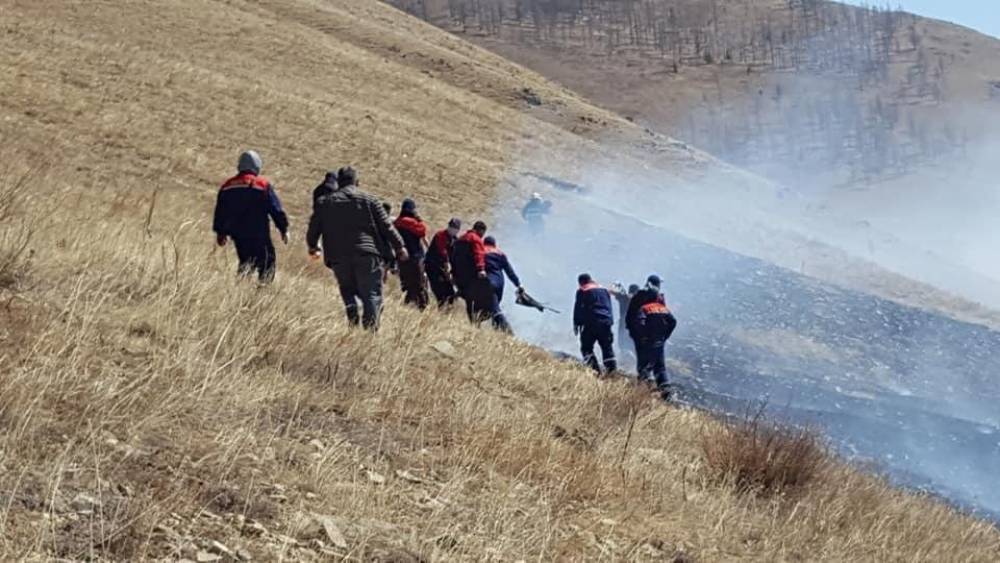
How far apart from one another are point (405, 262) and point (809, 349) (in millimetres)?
11395

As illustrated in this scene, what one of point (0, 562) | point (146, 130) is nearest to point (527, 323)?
point (146, 130)

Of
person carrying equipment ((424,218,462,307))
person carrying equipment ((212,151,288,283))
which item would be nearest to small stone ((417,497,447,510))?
person carrying equipment ((212,151,288,283))

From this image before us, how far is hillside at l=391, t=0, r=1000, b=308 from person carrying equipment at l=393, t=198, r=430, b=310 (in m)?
42.8

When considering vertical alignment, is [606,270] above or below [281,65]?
below

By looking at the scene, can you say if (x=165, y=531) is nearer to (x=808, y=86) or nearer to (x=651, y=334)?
(x=651, y=334)

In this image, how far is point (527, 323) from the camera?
57.1ft

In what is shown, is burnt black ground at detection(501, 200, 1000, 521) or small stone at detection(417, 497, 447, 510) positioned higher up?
small stone at detection(417, 497, 447, 510)

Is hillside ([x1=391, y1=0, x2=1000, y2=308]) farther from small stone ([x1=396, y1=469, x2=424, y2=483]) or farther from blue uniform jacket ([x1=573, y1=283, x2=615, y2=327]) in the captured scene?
small stone ([x1=396, y1=469, x2=424, y2=483])

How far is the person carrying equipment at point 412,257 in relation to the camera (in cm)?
1271

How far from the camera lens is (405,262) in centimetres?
1209

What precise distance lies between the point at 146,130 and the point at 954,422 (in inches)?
614

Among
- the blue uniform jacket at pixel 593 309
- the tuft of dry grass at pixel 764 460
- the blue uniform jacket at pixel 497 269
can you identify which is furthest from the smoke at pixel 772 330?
the tuft of dry grass at pixel 764 460

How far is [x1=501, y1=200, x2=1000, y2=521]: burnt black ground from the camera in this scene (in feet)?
52.2

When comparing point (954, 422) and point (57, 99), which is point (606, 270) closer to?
point (954, 422)
